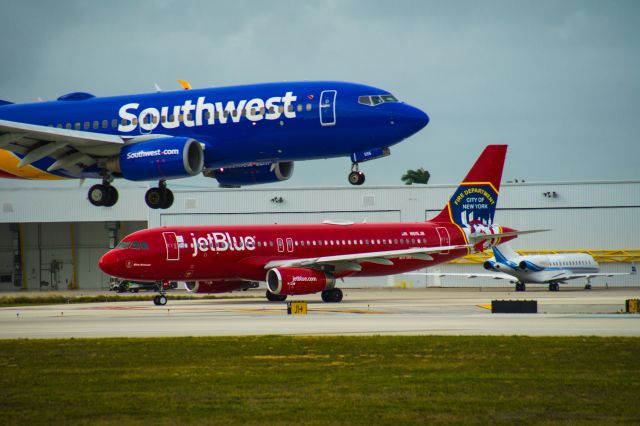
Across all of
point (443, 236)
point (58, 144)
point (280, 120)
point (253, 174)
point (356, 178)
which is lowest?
point (443, 236)

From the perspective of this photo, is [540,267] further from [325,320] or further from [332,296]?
[325,320]

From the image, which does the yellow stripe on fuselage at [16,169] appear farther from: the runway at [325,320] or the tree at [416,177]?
the tree at [416,177]

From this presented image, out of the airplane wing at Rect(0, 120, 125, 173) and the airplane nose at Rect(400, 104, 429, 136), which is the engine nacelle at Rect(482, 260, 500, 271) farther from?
the airplane wing at Rect(0, 120, 125, 173)

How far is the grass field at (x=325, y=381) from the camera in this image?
18.8 metres

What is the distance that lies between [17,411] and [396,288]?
74.6 m

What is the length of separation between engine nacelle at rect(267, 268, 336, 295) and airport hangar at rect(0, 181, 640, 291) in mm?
34862

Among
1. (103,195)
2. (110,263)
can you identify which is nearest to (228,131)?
(103,195)

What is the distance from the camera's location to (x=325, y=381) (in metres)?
23.3

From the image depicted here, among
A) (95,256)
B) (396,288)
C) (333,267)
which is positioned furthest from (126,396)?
(95,256)

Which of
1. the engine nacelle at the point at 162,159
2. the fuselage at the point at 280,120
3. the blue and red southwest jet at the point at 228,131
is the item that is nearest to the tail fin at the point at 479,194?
the blue and red southwest jet at the point at 228,131

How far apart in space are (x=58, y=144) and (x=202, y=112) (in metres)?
5.78

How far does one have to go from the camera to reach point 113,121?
40875 mm

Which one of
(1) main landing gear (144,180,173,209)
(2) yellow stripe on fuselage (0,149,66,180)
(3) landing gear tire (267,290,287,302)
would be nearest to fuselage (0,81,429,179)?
Result: (1) main landing gear (144,180,173,209)

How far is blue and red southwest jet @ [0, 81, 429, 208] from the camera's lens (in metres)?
38.1
